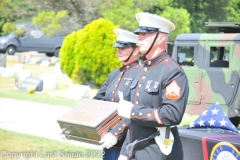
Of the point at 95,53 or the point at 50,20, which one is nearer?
the point at 95,53

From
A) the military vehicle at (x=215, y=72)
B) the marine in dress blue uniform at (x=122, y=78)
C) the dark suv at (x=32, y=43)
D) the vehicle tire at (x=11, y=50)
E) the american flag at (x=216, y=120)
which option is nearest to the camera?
the marine in dress blue uniform at (x=122, y=78)

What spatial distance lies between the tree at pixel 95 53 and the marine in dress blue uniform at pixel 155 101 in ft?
47.8

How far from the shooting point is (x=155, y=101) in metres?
3.83

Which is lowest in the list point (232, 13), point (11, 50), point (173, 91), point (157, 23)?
point (11, 50)

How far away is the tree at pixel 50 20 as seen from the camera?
23.2 m

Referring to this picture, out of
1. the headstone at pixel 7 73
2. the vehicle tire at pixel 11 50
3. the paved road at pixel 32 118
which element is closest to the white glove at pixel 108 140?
the paved road at pixel 32 118

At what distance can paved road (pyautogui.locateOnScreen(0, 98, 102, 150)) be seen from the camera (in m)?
9.74

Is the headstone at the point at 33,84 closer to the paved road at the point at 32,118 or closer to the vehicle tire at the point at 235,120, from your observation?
the paved road at the point at 32,118

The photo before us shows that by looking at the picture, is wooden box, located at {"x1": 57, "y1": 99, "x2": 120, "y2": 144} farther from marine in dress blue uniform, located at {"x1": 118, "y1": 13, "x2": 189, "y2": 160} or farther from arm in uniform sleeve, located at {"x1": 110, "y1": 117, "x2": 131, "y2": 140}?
marine in dress blue uniform, located at {"x1": 118, "y1": 13, "x2": 189, "y2": 160}

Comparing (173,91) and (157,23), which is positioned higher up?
(157,23)

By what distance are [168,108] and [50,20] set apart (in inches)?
810

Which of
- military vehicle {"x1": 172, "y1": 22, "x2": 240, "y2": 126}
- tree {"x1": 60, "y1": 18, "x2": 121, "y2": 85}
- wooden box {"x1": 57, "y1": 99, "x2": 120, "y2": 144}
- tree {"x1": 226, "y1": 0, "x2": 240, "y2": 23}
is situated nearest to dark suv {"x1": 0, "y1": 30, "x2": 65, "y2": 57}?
tree {"x1": 226, "y1": 0, "x2": 240, "y2": 23}

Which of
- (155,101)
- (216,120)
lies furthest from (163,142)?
(216,120)

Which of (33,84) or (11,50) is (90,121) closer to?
(33,84)
